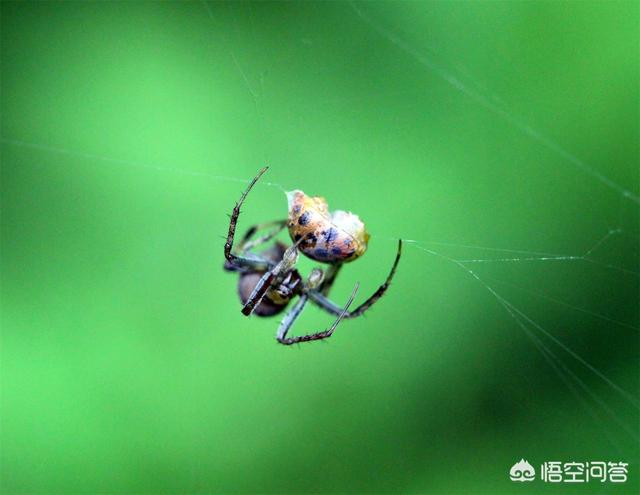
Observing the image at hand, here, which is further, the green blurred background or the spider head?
the green blurred background

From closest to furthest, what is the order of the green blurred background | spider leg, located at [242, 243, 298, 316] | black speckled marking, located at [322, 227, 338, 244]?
black speckled marking, located at [322, 227, 338, 244] → spider leg, located at [242, 243, 298, 316] → the green blurred background

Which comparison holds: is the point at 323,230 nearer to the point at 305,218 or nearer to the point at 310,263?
the point at 305,218

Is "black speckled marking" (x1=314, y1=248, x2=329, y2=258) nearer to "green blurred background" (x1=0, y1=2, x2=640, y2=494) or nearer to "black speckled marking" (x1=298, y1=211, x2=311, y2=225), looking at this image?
"black speckled marking" (x1=298, y1=211, x2=311, y2=225)

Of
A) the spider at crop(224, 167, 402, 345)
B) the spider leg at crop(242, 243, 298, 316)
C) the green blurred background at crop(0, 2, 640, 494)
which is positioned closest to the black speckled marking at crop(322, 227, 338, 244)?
the spider at crop(224, 167, 402, 345)

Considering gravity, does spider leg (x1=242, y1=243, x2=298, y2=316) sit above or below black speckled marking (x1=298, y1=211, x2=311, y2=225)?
below

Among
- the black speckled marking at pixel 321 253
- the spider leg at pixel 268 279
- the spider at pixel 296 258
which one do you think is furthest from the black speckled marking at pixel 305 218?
the spider leg at pixel 268 279

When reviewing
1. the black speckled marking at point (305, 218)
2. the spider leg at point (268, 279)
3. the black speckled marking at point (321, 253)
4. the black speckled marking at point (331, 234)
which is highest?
the black speckled marking at point (305, 218)

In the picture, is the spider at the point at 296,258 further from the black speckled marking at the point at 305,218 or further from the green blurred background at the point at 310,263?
the green blurred background at the point at 310,263

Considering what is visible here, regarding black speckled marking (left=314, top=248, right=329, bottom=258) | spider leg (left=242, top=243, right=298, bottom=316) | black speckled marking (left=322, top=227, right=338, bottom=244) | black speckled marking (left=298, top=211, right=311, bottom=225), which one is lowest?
spider leg (left=242, top=243, right=298, bottom=316)
